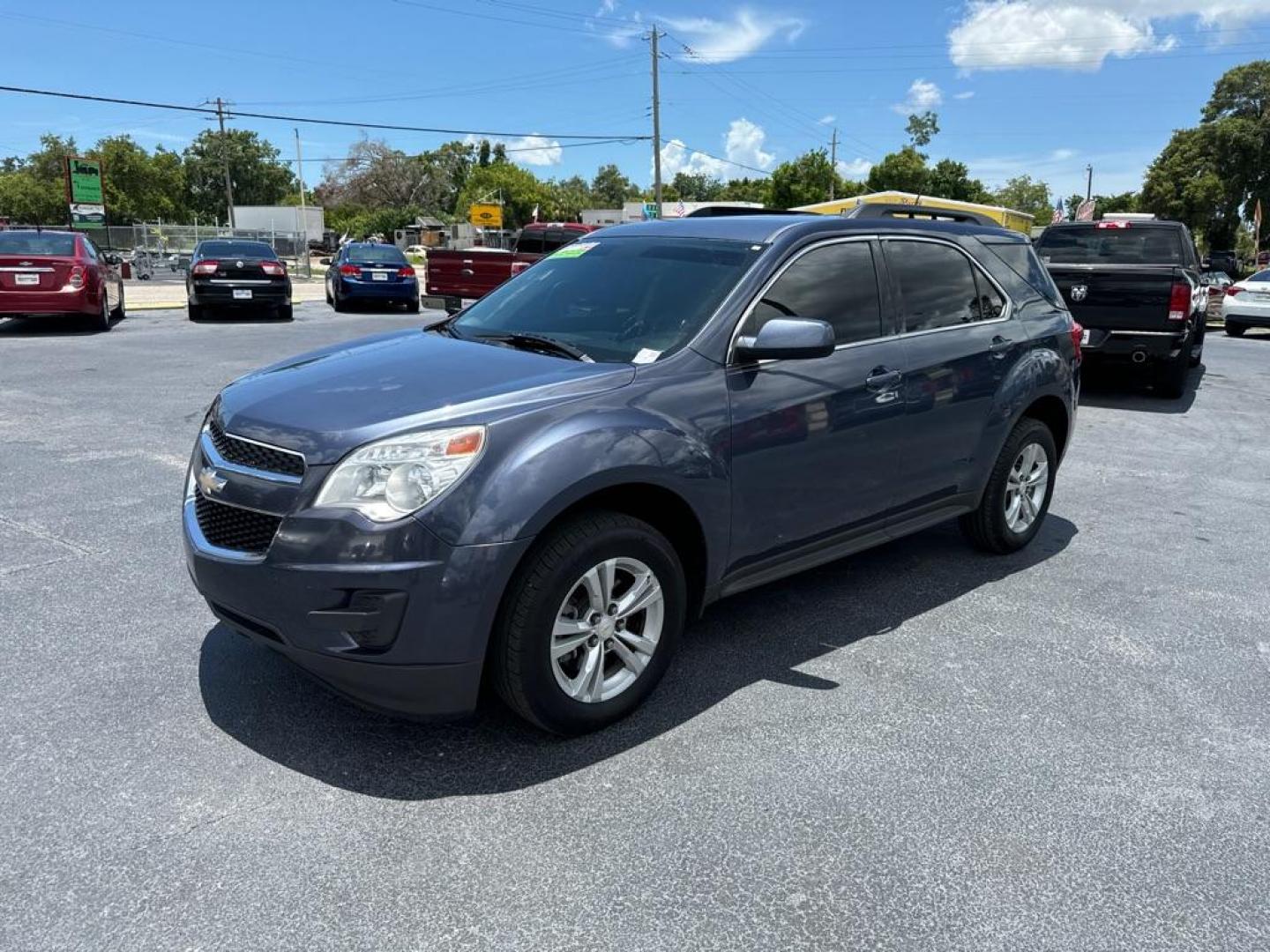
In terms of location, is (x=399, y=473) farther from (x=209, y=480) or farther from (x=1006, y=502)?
(x=1006, y=502)

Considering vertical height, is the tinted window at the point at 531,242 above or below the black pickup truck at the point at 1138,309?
above

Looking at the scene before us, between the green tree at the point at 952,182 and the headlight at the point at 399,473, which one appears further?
the green tree at the point at 952,182

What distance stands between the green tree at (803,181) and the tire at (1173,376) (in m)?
56.0

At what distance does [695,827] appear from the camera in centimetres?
287

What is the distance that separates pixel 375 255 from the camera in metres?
20.7

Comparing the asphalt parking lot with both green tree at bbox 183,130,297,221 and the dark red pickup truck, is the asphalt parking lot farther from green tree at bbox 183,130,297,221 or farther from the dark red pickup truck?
green tree at bbox 183,130,297,221

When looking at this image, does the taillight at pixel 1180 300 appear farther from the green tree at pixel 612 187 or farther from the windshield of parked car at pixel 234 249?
the green tree at pixel 612 187

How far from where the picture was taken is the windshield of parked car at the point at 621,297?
3.77 meters

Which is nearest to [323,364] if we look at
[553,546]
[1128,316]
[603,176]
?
[553,546]

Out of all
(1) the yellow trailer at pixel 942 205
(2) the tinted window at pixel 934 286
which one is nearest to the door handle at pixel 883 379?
(2) the tinted window at pixel 934 286

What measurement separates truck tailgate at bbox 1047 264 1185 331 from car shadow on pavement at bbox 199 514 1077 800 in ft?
21.9

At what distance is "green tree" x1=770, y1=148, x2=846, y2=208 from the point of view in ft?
216

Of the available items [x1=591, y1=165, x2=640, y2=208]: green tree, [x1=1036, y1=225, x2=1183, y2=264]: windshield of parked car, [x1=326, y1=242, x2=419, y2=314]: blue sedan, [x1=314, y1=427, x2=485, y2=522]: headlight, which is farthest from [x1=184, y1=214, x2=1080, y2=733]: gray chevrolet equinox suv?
[x1=591, y1=165, x2=640, y2=208]: green tree

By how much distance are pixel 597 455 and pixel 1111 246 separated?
35.9 feet
